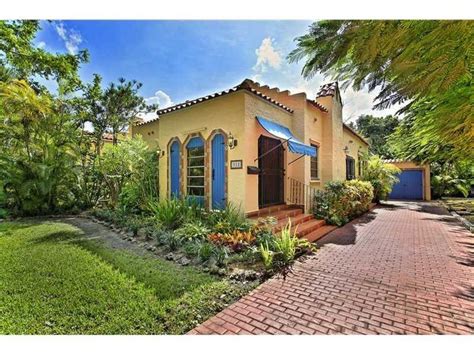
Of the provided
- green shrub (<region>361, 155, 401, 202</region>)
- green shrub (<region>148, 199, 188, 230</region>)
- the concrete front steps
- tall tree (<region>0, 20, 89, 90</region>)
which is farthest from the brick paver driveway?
green shrub (<region>361, 155, 401, 202</region>)

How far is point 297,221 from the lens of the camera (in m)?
10.8

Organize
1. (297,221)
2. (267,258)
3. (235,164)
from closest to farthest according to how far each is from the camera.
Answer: (267,258), (235,164), (297,221)

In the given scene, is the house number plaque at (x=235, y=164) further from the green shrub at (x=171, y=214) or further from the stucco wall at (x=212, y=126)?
the green shrub at (x=171, y=214)

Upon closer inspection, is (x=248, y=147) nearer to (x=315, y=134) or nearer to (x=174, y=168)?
(x=174, y=168)

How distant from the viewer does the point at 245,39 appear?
6.35 meters

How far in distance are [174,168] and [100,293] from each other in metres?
8.12

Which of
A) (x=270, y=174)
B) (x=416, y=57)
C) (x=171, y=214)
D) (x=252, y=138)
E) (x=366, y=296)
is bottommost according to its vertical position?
(x=366, y=296)

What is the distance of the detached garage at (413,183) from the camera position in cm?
2667

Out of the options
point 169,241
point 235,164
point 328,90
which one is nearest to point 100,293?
point 169,241

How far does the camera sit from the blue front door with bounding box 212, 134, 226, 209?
1060 centimetres
